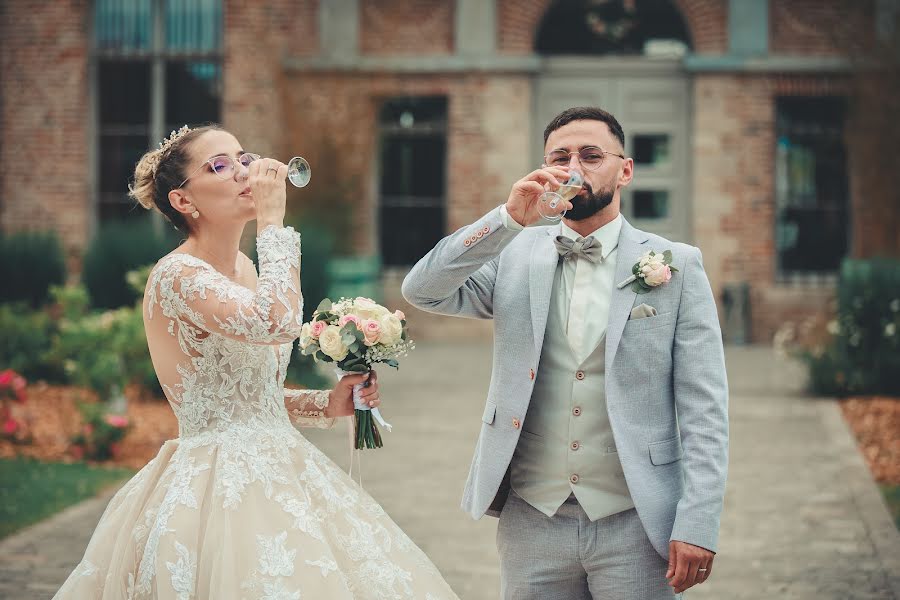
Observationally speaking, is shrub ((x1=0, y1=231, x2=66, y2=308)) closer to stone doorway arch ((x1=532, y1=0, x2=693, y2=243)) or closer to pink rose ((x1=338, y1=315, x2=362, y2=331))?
stone doorway arch ((x1=532, y1=0, x2=693, y2=243))

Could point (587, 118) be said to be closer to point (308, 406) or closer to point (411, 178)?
point (308, 406)

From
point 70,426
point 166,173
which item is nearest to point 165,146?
point 166,173

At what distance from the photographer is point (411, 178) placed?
1598cm

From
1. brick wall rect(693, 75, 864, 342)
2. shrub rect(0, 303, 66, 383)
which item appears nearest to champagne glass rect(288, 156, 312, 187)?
shrub rect(0, 303, 66, 383)

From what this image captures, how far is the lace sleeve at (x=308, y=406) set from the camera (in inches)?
144

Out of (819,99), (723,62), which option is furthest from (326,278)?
(819,99)

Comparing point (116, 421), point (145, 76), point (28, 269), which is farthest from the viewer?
point (145, 76)

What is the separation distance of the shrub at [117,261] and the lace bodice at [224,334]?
8.06 meters

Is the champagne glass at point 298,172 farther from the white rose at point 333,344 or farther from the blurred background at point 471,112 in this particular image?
the blurred background at point 471,112

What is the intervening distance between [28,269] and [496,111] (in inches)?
253

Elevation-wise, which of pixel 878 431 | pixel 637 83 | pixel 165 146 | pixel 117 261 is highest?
pixel 637 83

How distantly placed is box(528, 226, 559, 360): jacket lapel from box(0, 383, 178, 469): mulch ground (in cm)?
515

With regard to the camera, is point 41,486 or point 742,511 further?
point 41,486

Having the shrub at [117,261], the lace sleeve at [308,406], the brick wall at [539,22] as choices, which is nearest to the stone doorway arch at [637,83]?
the brick wall at [539,22]
